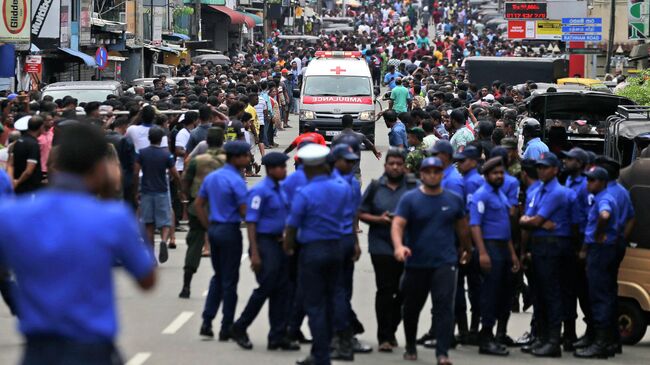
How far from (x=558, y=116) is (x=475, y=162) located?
453 inches

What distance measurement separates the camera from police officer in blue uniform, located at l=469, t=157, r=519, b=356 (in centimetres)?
1181

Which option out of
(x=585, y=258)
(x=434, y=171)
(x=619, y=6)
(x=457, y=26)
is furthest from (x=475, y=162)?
(x=457, y=26)

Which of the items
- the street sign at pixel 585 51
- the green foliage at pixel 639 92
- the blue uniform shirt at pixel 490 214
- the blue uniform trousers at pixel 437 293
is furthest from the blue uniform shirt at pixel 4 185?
the street sign at pixel 585 51

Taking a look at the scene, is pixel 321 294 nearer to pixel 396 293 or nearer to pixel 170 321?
pixel 396 293

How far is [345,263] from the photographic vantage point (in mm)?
11742

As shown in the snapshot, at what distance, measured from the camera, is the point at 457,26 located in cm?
9594

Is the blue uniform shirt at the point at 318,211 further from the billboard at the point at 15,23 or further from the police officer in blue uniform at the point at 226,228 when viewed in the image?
the billboard at the point at 15,23

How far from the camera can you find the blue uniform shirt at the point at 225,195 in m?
11.9

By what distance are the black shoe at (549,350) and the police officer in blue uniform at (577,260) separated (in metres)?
0.34

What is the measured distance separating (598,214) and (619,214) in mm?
303

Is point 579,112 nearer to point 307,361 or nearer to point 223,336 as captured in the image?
point 223,336

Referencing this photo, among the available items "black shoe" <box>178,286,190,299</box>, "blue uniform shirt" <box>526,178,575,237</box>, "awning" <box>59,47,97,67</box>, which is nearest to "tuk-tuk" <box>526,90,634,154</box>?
"black shoe" <box>178,286,190,299</box>

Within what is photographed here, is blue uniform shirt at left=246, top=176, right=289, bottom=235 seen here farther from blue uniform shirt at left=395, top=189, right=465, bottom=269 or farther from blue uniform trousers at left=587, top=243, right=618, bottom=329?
blue uniform trousers at left=587, top=243, right=618, bottom=329

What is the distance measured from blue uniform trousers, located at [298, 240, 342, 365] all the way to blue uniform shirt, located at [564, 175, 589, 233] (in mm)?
2390
